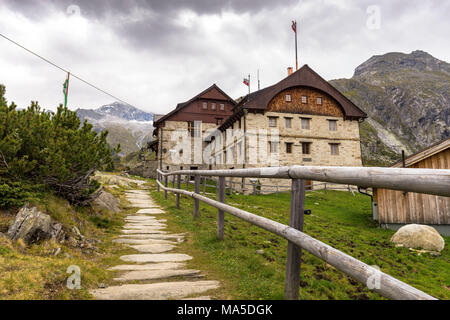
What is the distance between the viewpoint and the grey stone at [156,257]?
3.90 metres

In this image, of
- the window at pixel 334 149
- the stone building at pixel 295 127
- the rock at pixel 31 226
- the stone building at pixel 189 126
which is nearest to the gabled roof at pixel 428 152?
the rock at pixel 31 226

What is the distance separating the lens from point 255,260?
3646mm

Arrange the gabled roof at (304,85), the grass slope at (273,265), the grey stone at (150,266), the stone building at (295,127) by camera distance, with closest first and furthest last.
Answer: the grass slope at (273,265)
the grey stone at (150,266)
the stone building at (295,127)
the gabled roof at (304,85)

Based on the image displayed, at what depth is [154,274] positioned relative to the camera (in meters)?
3.31

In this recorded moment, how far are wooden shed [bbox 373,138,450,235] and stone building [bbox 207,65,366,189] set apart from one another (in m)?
13.4

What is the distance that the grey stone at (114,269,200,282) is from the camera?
3.17 metres

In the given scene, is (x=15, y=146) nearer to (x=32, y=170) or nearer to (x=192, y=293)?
(x=32, y=170)

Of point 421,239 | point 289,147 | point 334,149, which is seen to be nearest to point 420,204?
point 421,239

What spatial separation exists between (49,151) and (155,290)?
130 inches

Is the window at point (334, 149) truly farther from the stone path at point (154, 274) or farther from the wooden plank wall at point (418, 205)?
the stone path at point (154, 274)

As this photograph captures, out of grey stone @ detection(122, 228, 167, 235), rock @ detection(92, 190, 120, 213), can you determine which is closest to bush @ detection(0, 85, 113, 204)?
rock @ detection(92, 190, 120, 213)

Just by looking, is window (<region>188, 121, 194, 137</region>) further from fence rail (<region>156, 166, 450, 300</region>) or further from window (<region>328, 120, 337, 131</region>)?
fence rail (<region>156, 166, 450, 300</region>)

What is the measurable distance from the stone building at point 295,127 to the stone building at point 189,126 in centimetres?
792
